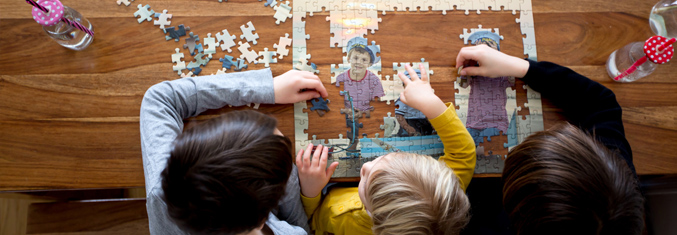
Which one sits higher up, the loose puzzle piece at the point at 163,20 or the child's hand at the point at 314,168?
the loose puzzle piece at the point at 163,20

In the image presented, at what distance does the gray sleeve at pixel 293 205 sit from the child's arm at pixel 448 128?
477 millimetres

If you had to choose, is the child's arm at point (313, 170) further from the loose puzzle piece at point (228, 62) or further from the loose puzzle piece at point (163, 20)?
the loose puzzle piece at point (163, 20)

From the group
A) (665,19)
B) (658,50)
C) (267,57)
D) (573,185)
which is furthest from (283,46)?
(665,19)

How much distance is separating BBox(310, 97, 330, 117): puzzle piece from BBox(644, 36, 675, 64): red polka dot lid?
41.8 inches

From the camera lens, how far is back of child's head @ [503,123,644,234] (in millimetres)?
881

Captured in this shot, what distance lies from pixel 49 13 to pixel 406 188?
48.4 inches

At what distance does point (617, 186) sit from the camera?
0.89 metres

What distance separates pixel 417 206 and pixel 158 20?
1.11 m

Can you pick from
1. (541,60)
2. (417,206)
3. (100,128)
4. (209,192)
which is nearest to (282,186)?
(209,192)

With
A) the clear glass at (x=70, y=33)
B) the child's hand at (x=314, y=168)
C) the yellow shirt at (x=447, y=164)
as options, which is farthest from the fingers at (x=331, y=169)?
the clear glass at (x=70, y=33)

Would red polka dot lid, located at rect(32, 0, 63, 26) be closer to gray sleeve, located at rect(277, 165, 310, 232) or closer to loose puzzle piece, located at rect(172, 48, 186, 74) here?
loose puzzle piece, located at rect(172, 48, 186, 74)

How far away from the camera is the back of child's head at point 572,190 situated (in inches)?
34.7

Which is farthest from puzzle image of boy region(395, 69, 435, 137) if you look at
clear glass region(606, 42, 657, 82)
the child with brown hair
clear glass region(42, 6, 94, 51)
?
clear glass region(42, 6, 94, 51)

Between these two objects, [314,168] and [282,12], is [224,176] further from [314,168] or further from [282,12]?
[282,12]
